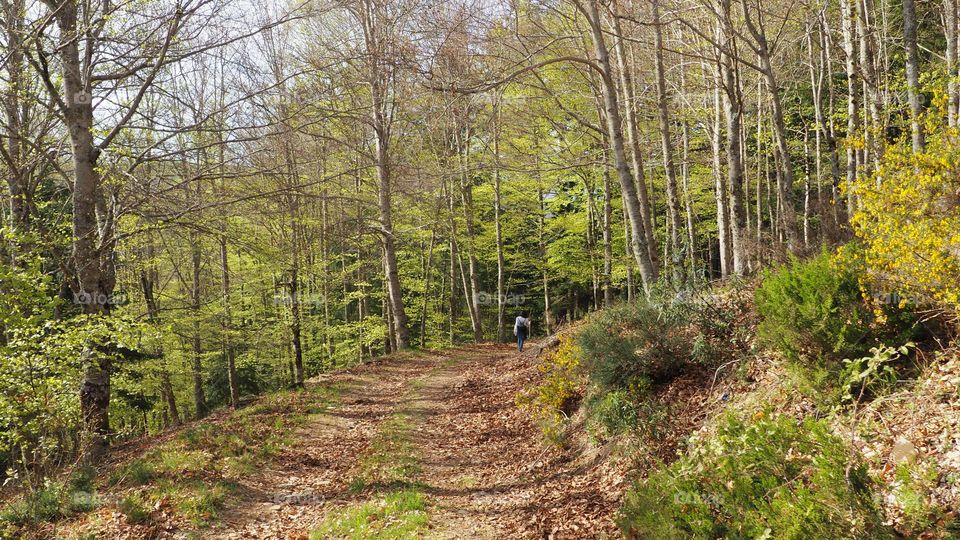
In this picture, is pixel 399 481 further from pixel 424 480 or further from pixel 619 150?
pixel 619 150

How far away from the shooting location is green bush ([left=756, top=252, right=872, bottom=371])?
476 centimetres

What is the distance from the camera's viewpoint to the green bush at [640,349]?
712 centimetres

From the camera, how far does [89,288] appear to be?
7.95 meters

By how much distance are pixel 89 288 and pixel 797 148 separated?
2308 cm

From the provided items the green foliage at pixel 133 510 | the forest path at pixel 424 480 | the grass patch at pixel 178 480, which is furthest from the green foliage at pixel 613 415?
the green foliage at pixel 133 510

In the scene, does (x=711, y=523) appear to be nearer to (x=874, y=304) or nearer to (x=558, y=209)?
(x=874, y=304)

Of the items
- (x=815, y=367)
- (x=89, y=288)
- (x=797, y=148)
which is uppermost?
(x=797, y=148)

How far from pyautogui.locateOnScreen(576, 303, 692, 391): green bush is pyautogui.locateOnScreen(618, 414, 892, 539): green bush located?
2.61 m

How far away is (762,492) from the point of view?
3652mm

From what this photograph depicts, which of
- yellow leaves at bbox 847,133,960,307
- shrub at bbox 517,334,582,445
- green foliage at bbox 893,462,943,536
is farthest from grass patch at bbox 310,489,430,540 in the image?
yellow leaves at bbox 847,133,960,307

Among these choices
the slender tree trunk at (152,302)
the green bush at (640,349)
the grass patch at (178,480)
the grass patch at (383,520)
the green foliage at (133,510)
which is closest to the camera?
the grass patch at (383,520)

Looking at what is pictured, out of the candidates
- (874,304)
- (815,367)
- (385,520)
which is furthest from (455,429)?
(874,304)

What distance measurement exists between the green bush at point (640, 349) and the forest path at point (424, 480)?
1.32 meters

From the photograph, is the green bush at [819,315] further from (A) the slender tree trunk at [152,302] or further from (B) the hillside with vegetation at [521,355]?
(A) the slender tree trunk at [152,302]
